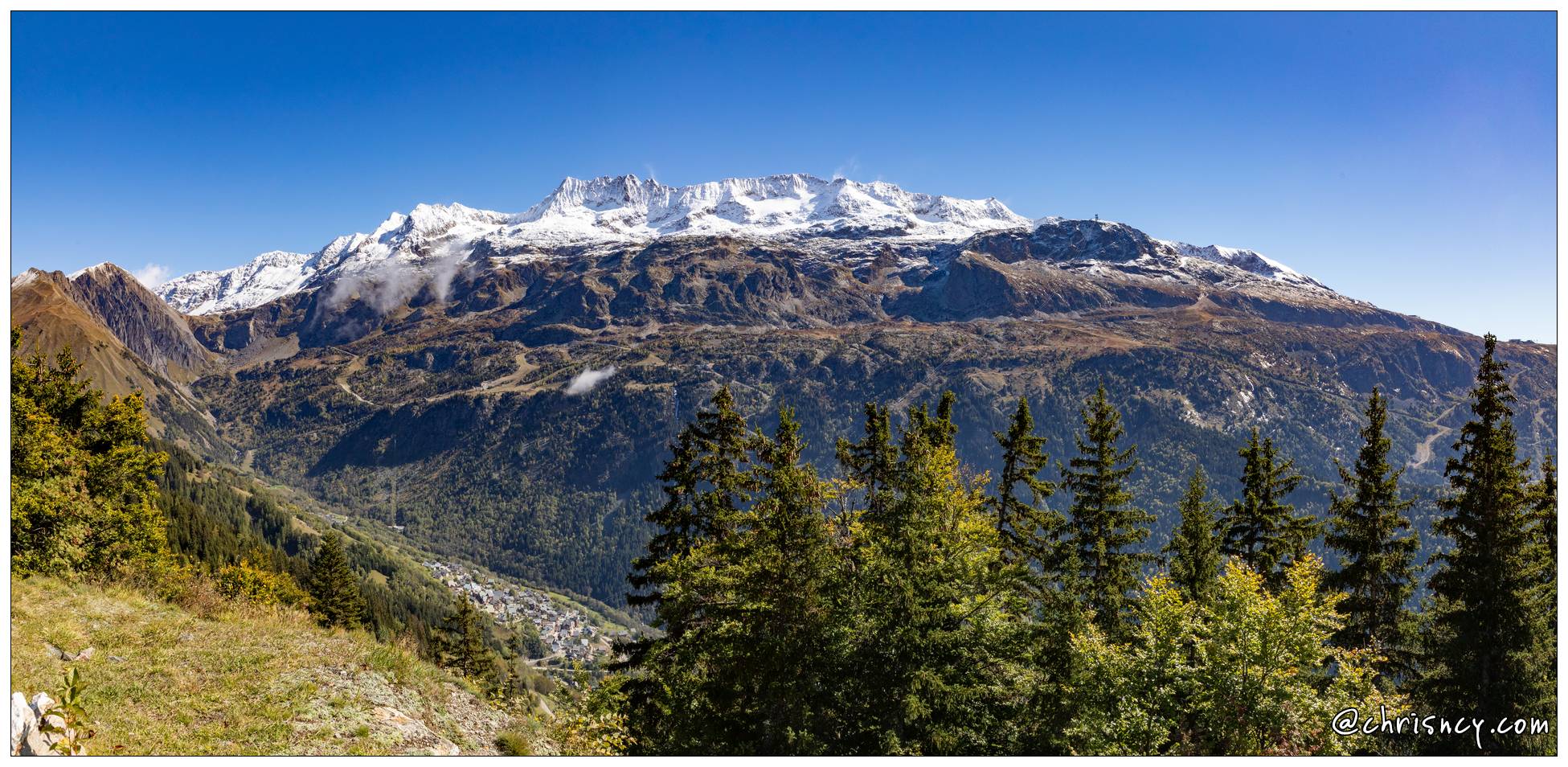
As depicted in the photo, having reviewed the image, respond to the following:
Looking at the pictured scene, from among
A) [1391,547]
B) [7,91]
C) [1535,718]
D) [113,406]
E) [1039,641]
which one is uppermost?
[7,91]

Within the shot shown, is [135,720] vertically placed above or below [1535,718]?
above

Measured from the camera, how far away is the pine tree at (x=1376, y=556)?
1200 inches

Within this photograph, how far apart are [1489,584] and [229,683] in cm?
3531

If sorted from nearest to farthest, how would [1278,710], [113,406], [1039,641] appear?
[1278,710]
[1039,641]
[113,406]

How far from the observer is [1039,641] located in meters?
22.0

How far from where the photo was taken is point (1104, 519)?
3306cm

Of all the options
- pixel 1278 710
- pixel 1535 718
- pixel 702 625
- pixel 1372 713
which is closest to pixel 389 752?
pixel 702 625

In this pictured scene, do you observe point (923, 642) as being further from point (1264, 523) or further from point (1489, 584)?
point (1264, 523)

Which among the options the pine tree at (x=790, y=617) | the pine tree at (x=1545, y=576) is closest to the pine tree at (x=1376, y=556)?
the pine tree at (x=1545, y=576)

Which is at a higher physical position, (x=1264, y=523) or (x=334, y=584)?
(x=1264, y=523)

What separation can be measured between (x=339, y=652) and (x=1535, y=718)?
33.1 metres

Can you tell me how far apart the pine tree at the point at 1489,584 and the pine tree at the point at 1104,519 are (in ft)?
31.9

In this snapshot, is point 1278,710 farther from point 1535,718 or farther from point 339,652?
point 339,652

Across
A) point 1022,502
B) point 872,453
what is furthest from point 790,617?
point 1022,502
